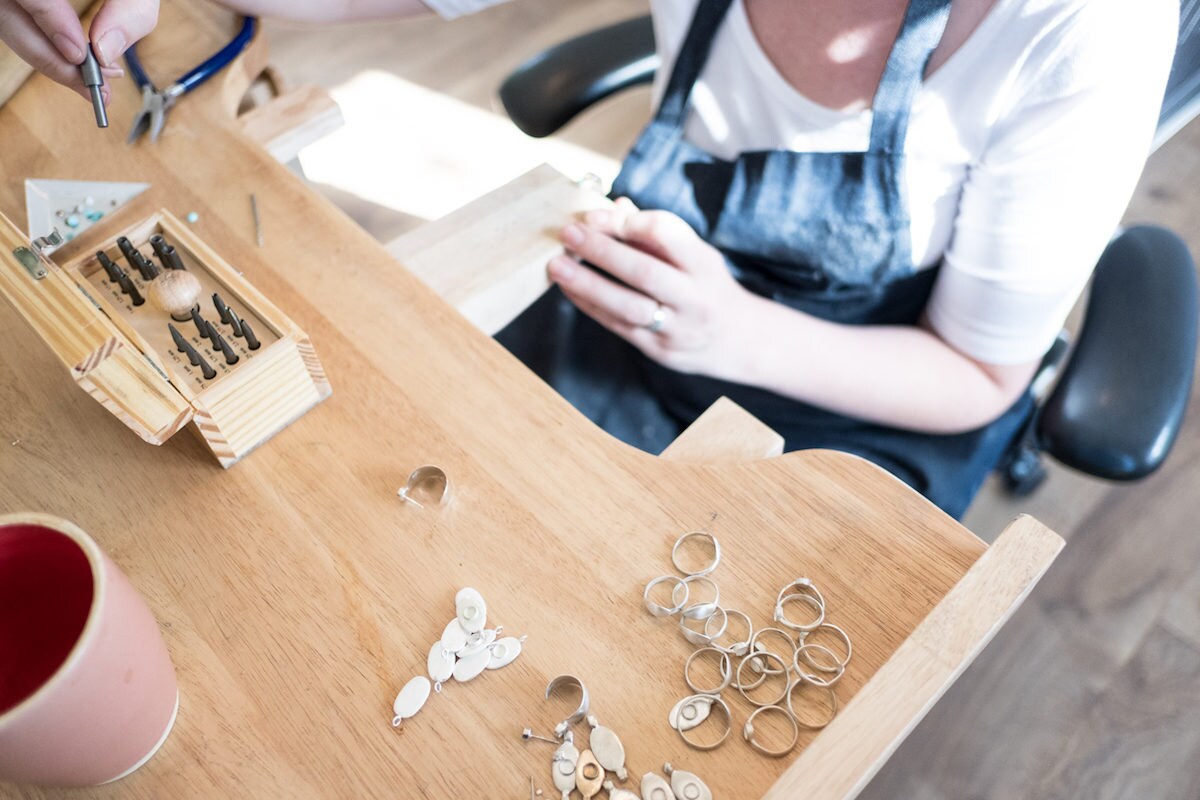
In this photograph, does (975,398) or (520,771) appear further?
(975,398)

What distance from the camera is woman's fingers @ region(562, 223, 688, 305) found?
25.5 inches

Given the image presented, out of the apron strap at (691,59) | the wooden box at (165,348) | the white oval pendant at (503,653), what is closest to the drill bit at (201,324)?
the wooden box at (165,348)

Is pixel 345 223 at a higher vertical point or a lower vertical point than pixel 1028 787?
higher

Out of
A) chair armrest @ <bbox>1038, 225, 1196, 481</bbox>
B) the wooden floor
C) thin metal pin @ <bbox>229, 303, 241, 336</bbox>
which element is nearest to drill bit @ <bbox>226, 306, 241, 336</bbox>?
thin metal pin @ <bbox>229, 303, 241, 336</bbox>

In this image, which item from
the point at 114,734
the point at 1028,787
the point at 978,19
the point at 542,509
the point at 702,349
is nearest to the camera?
the point at 114,734

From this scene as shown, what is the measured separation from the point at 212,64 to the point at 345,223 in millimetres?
216

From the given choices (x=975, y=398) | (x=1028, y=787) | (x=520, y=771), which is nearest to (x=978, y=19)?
(x=975, y=398)

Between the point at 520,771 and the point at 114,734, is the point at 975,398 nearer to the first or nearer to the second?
the point at 520,771

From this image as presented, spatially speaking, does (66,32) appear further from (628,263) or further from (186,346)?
(628,263)

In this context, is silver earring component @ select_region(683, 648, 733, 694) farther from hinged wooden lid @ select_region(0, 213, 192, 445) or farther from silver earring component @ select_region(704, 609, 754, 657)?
hinged wooden lid @ select_region(0, 213, 192, 445)

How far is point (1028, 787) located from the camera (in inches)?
42.6

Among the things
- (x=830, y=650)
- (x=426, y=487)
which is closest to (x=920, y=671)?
(x=830, y=650)

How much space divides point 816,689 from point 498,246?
0.38 metres

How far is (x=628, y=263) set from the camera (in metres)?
0.66
